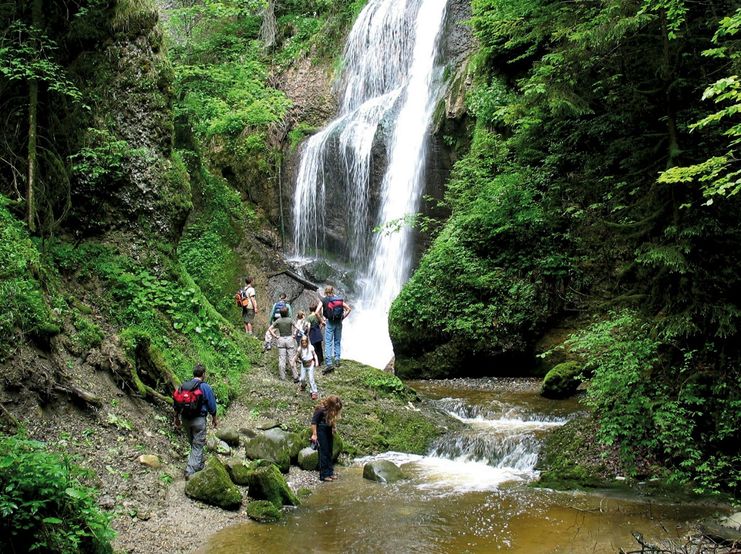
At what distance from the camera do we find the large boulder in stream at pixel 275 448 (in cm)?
829

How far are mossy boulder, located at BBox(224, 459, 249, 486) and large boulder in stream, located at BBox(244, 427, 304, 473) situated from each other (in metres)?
0.59

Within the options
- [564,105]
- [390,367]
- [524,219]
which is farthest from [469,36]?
[564,105]

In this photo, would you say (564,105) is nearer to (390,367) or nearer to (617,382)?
(617,382)

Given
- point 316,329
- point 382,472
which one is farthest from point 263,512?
point 316,329

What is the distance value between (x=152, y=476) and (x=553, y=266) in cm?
967

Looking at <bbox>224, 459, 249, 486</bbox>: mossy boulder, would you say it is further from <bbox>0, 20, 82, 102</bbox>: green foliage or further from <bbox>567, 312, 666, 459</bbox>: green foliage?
<bbox>0, 20, 82, 102</bbox>: green foliage

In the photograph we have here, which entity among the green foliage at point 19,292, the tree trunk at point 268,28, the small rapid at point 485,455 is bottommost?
the small rapid at point 485,455

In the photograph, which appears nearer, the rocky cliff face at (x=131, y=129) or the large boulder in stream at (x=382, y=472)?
the large boulder in stream at (x=382, y=472)

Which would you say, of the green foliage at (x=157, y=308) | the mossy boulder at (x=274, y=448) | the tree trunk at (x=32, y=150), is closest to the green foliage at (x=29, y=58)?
the tree trunk at (x=32, y=150)

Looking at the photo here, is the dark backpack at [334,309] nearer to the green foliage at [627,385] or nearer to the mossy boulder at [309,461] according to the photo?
the mossy boulder at [309,461]

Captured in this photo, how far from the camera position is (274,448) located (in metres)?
8.41

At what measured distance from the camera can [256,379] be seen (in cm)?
1152

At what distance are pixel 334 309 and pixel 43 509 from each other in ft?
26.2

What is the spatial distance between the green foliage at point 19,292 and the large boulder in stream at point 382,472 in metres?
4.34
